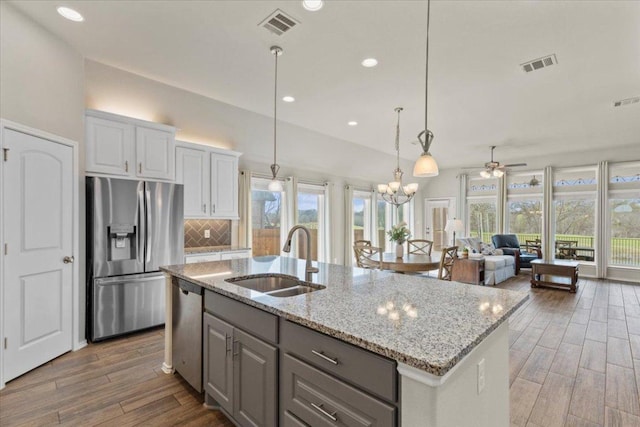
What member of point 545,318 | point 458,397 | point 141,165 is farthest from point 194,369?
point 545,318

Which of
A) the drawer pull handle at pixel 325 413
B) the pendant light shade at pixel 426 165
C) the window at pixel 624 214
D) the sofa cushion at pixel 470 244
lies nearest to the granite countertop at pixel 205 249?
the pendant light shade at pixel 426 165

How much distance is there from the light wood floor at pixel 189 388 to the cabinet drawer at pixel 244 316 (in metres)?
0.78

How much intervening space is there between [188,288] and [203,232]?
2.62 meters

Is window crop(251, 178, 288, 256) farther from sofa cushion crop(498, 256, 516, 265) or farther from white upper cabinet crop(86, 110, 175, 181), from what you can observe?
sofa cushion crop(498, 256, 516, 265)

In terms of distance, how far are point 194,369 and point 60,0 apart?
3.01 metres

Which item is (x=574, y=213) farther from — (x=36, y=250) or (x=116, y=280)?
(x=36, y=250)

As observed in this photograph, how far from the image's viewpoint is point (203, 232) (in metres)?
4.84

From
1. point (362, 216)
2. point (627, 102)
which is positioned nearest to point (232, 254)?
point (362, 216)

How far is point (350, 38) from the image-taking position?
2.77m

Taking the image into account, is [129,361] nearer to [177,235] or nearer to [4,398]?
[4,398]

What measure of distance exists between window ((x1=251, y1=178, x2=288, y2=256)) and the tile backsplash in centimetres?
67

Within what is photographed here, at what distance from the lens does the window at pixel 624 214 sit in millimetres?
6887

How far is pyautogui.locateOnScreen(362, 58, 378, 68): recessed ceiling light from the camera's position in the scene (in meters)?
3.14

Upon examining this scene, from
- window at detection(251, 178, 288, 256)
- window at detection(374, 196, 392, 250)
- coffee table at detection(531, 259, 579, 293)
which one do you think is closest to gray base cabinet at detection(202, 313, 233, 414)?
window at detection(251, 178, 288, 256)
